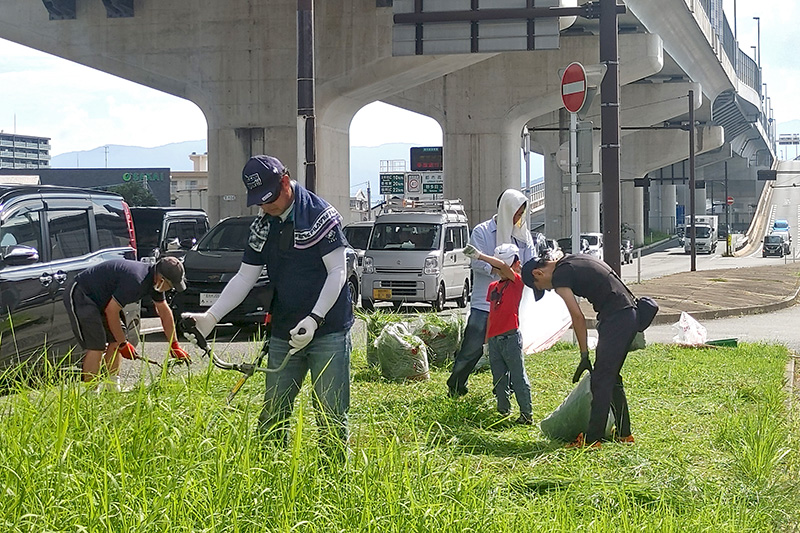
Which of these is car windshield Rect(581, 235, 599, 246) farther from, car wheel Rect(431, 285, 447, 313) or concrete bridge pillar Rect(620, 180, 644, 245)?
concrete bridge pillar Rect(620, 180, 644, 245)

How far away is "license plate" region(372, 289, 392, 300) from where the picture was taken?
21.8 m

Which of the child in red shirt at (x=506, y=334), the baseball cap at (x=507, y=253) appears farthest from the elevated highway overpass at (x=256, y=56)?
the child in red shirt at (x=506, y=334)

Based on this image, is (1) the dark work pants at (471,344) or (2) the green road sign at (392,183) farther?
(2) the green road sign at (392,183)

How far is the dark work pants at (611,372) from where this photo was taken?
23.4 feet

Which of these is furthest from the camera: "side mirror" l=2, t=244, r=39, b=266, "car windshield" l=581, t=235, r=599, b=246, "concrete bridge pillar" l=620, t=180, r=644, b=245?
"concrete bridge pillar" l=620, t=180, r=644, b=245

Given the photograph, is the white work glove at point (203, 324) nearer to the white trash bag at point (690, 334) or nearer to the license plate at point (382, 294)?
the white trash bag at point (690, 334)

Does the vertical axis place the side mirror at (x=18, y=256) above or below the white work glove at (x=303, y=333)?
above

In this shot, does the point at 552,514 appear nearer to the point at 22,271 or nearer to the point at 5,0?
the point at 22,271

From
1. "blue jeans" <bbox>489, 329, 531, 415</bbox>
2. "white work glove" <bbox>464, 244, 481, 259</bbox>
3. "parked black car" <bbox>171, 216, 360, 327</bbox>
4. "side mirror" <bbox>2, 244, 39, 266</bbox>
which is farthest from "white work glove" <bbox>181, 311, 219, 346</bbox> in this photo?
"parked black car" <bbox>171, 216, 360, 327</bbox>

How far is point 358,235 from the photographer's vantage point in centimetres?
2586

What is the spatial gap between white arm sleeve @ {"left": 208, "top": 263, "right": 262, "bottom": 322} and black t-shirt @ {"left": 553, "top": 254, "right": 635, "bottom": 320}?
7.09 feet

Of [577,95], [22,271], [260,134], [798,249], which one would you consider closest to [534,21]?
[577,95]

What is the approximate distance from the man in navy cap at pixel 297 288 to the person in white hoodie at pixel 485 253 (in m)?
2.66

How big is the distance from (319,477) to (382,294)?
57.1 feet
